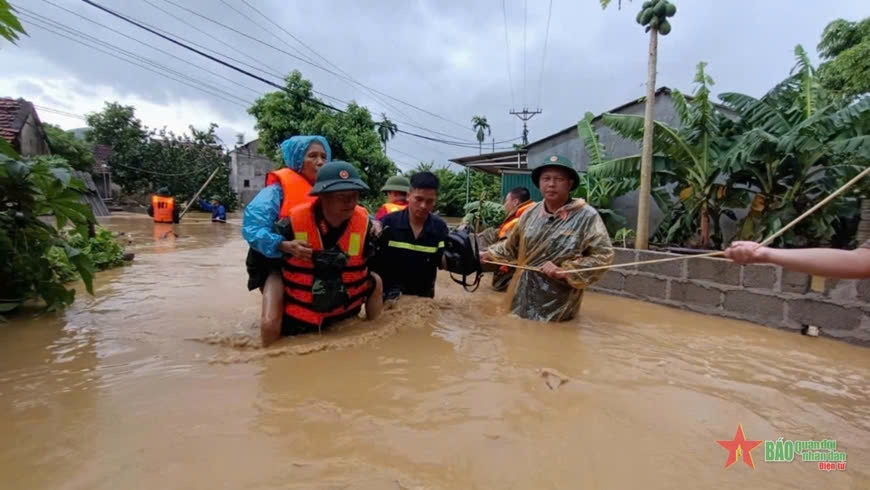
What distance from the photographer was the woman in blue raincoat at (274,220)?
3072 millimetres

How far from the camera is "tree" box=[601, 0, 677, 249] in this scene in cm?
604

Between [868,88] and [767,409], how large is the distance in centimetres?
1405

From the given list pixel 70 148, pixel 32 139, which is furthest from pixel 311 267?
pixel 70 148

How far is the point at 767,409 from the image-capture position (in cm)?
241

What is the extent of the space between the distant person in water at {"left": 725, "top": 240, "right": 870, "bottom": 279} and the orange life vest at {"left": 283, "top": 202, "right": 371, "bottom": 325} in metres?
2.39

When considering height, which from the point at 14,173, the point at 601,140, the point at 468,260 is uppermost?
the point at 601,140

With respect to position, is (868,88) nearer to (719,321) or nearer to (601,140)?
(601,140)

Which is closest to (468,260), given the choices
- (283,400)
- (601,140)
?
(283,400)

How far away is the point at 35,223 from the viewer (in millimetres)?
3828

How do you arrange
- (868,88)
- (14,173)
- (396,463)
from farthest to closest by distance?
(868,88) → (14,173) → (396,463)

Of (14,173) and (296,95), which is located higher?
(296,95)

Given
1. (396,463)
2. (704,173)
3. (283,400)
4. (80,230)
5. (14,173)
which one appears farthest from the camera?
(704,173)

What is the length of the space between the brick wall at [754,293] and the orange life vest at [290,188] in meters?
4.12

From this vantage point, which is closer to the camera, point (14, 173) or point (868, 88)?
point (14, 173)
